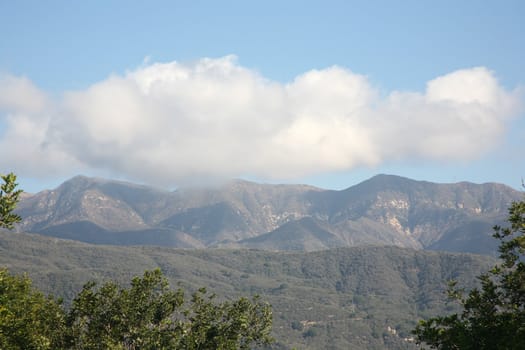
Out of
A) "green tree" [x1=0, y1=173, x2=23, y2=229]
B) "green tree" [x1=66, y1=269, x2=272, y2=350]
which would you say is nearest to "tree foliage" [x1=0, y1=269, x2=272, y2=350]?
"green tree" [x1=66, y1=269, x2=272, y2=350]

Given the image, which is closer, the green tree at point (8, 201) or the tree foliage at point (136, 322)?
the green tree at point (8, 201)

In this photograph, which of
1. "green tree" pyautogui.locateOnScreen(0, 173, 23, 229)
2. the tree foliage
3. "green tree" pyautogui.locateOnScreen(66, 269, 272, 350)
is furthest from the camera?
"green tree" pyautogui.locateOnScreen(66, 269, 272, 350)

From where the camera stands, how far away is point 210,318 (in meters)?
65.4

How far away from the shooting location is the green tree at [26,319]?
180ft

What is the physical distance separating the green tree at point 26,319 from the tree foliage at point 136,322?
88 mm

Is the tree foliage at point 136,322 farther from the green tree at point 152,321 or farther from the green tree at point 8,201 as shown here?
the green tree at point 8,201

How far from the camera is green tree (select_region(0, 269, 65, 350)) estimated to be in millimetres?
54925

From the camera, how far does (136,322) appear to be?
206ft

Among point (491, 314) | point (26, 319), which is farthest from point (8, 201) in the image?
point (491, 314)

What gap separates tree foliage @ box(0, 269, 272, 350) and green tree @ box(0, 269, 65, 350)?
88mm

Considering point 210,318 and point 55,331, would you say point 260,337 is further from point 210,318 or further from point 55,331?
point 55,331

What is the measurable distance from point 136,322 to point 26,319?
1084cm

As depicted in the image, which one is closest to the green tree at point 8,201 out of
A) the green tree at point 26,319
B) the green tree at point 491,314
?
the green tree at point 26,319

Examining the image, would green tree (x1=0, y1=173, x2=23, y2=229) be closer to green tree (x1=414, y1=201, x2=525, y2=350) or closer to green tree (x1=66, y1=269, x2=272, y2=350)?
green tree (x1=66, y1=269, x2=272, y2=350)
